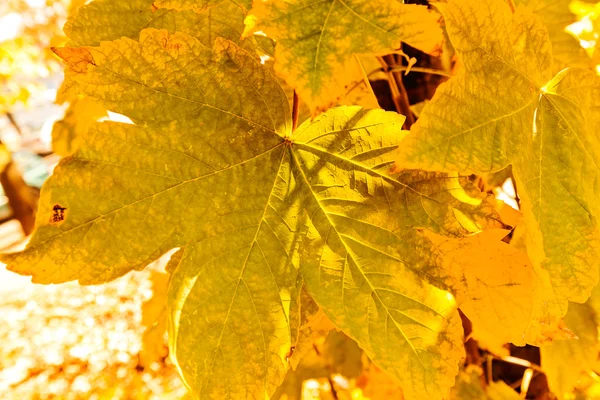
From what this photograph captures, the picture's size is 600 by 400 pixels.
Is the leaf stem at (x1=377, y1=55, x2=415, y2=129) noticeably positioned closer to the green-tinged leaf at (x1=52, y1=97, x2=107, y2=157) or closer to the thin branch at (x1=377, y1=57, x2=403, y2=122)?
the thin branch at (x1=377, y1=57, x2=403, y2=122)

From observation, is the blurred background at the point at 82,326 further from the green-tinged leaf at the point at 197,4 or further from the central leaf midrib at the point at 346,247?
the central leaf midrib at the point at 346,247

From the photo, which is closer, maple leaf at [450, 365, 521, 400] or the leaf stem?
the leaf stem

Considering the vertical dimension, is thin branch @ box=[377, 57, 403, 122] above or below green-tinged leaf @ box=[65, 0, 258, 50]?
below

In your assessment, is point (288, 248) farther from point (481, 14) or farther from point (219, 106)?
point (481, 14)

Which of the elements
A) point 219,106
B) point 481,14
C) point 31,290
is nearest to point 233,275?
point 219,106

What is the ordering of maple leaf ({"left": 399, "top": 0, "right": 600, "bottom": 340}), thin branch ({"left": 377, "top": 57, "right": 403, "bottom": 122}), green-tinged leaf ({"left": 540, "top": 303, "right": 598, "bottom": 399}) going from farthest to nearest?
green-tinged leaf ({"left": 540, "top": 303, "right": 598, "bottom": 399}), thin branch ({"left": 377, "top": 57, "right": 403, "bottom": 122}), maple leaf ({"left": 399, "top": 0, "right": 600, "bottom": 340})

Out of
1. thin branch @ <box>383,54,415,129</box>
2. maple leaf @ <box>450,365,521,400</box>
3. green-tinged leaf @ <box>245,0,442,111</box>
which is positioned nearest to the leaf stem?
thin branch @ <box>383,54,415,129</box>
